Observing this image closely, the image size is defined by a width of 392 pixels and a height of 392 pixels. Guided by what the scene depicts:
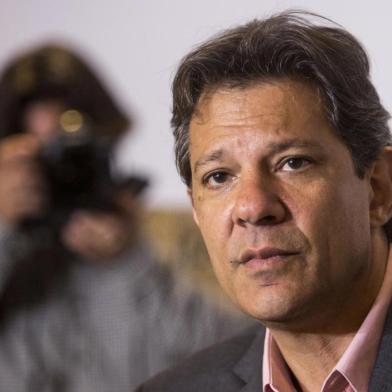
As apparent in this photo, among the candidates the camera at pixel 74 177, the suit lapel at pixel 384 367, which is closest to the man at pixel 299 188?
the suit lapel at pixel 384 367

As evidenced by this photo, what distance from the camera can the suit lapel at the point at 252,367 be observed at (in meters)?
1.69

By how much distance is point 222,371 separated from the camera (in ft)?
5.83

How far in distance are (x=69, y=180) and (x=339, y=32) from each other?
1032mm

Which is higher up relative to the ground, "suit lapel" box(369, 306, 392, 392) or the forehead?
the forehead

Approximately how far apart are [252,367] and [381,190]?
0.38 meters

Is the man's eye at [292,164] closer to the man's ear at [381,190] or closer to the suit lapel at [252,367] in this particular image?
the man's ear at [381,190]

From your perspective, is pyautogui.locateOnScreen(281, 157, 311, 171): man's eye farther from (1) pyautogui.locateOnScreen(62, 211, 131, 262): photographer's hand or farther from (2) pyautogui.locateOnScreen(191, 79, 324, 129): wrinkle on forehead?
(1) pyautogui.locateOnScreen(62, 211, 131, 262): photographer's hand

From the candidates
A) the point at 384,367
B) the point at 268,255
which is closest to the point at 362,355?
the point at 384,367

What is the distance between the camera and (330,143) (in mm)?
1536

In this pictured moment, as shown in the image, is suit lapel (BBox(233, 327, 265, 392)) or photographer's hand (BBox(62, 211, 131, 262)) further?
photographer's hand (BBox(62, 211, 131, 262))

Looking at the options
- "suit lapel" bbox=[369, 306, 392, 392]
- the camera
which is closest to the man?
"suit lapel" bbox=[369, 306, 392, 392]

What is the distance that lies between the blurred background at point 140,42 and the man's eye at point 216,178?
93 cm

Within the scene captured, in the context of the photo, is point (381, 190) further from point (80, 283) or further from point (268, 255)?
point (80, 283)

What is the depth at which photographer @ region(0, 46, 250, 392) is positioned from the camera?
2.45 meters
